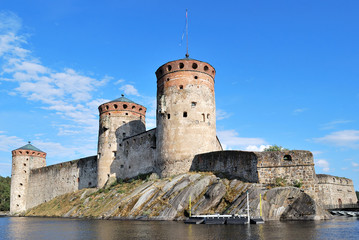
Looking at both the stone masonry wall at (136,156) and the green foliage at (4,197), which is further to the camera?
the green foliage at (4,197)

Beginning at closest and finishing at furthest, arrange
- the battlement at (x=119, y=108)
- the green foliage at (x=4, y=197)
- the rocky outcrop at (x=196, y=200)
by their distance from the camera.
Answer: the rocky outcrop at (x=196, y=200), the battlement at (x=119, y=108), the green foliage at (x=4, y=197)

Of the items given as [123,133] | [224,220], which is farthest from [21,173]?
[224,220]

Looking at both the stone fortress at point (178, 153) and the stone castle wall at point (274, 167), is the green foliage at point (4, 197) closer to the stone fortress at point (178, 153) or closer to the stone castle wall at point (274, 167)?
the stone fortress at point (178, 153)

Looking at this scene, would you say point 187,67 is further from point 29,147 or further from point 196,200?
point 29,147

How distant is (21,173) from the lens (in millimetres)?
50156

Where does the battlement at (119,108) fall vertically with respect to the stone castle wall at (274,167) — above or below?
above

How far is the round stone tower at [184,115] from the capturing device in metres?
28.9

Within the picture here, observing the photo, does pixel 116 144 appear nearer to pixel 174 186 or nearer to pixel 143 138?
pixel 143 138

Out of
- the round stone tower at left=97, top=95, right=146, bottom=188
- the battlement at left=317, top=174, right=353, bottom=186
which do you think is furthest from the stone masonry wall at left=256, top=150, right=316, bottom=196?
the round stone tower at left=97, top=95, right=146, bottom=188

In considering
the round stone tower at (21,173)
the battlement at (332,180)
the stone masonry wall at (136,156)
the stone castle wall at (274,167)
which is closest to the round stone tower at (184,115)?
the stone masonry wall at (136,156)

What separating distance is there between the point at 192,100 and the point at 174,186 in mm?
8516

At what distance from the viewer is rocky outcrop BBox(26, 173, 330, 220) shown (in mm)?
19922

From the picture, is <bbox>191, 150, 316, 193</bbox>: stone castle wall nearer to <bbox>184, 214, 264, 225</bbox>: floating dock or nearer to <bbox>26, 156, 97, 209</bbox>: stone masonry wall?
<bbox>184, 214, 264, 225</bbox>: floating dock

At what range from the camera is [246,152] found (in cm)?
2439
